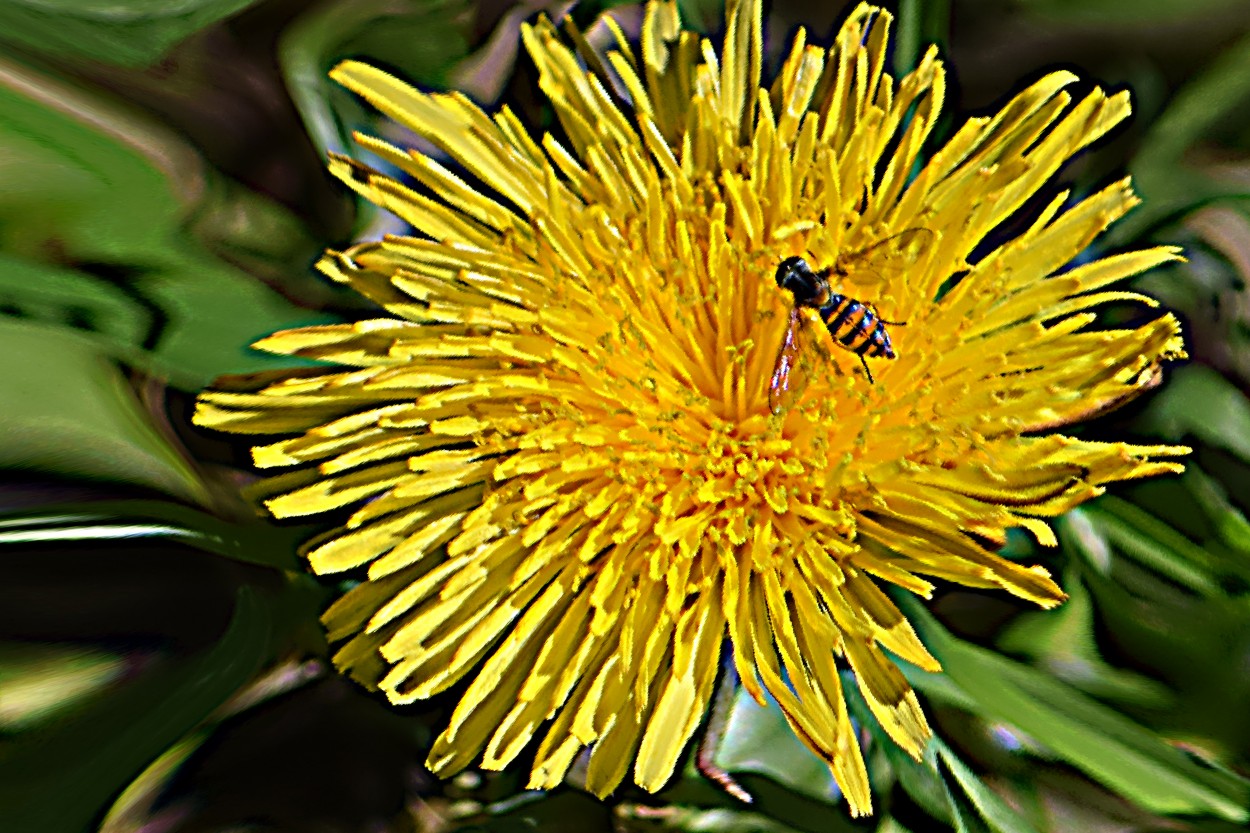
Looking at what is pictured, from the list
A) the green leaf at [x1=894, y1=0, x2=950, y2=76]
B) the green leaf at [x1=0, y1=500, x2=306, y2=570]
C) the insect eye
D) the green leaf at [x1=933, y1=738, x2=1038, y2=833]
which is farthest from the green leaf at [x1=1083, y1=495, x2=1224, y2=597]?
the green leaf at [x1=0, y1=500, x2=306, y2=570]

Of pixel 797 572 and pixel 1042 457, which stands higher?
pixel 1042 457

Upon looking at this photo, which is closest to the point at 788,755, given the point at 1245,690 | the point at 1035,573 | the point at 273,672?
the point at 1035,573

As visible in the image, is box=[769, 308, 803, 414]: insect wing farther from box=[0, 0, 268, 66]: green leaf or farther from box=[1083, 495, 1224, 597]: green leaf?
box=[0, 0, 268, 66]: green leaf

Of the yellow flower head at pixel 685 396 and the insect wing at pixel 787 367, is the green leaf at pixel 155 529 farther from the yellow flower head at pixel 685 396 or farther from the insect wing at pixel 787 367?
the insect wing at pixel 787 367

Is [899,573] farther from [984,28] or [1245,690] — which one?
[984,28]

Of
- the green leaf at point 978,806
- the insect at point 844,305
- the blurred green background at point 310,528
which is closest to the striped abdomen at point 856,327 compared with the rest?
the insect at point 844,305

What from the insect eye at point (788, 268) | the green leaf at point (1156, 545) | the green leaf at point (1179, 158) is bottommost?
the green leaf at point (1156, 545)
